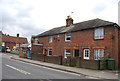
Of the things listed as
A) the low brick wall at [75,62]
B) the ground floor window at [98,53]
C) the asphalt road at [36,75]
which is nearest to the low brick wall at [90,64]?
the low brick wall at [75,62]

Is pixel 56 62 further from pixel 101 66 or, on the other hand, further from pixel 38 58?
pixel 101 66

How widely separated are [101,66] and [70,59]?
406 cm

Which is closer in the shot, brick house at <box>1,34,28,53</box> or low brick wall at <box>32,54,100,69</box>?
low brick wall at <box>32,54,100,69</box>

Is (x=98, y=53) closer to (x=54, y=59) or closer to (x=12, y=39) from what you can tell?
(x=54, y=59)

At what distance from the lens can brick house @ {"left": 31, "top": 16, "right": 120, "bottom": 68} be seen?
1507cm

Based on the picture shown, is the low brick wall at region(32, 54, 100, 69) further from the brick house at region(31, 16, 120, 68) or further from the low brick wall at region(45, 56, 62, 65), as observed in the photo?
the brick house at region(31, 16, 120, 68)

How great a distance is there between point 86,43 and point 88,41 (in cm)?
45

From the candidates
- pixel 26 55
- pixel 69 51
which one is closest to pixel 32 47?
pixel 26 55

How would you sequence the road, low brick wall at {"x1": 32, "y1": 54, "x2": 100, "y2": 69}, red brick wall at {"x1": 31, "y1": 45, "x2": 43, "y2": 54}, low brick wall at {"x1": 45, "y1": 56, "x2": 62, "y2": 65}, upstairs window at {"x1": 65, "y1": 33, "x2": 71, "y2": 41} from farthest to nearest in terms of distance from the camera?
1. red brick wall at {"x1": 31, "y1": 45, "x2": 43, "y2": 54}
2. upstairs window at {"x1": 65, "y1": 33, "x2": 71, "y2": 41}
3. low brick wall at {"x1": 45, "y1": 56, "x2": 62, "y2": 65}
4. low brick wall at {"x1": 32, "y1": 54, "x2": 100, "y2": 69}
5. the road

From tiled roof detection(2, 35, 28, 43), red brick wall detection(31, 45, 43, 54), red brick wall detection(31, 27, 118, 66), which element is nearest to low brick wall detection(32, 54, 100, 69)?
red brick wall detection(31, 27, 118, 66)

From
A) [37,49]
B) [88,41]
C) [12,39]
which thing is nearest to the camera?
[88,41]

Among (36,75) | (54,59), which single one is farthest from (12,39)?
(36,75)

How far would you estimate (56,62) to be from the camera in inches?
704

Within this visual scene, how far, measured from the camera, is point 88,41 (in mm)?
17641
